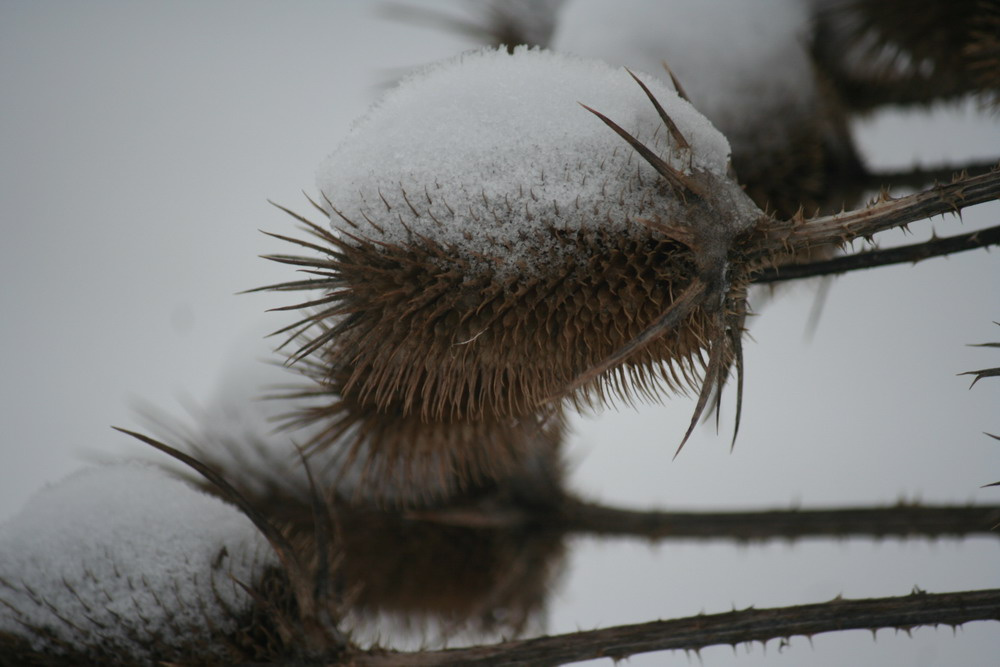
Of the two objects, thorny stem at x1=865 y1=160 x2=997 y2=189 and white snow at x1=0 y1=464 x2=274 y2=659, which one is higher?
thorny stem at x1=865 y1=160 x2=997 y2=189

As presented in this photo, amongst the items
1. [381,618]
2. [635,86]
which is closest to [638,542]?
[381,618]

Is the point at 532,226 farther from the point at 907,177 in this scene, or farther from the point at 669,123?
the point at 907,177

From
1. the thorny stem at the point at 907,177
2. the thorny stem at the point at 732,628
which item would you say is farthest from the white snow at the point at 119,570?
the thorny stem at the point at 907,177

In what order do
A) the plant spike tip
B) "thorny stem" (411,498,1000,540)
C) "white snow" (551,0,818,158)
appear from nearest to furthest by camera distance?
the plant spike tip
"white snow" (551,0,818,158)
"thorny stem" (411,498,1000,540)

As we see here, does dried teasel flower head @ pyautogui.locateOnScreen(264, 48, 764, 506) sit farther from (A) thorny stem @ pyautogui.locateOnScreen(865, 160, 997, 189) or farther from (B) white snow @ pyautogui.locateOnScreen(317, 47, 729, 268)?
(A) thorny stem @ pyautogui.locateOnScreen(865, 160, 997, 189)

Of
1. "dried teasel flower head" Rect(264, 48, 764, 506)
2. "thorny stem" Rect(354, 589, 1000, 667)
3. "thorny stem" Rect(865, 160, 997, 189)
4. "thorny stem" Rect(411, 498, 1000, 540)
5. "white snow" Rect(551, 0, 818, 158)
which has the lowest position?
"thorny stem" Rect(354, 589, 1000, 667)

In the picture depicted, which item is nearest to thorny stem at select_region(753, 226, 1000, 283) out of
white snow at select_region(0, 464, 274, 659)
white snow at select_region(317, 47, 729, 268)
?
white snow at select_region(317, 47, 729, 268)

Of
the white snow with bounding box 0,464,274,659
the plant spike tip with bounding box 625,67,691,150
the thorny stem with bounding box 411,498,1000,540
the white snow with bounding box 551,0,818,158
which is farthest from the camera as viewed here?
the thorny stem with bounding box 411,498,1000,540
